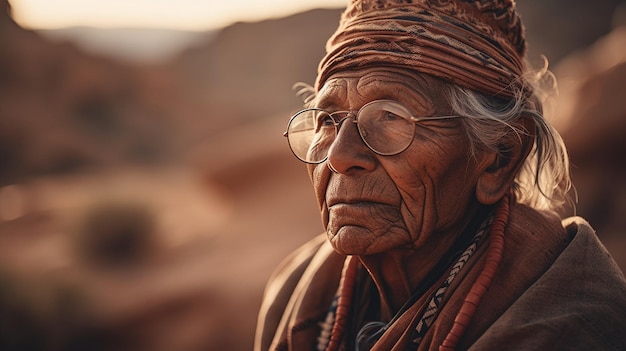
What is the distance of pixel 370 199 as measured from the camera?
2047 mm

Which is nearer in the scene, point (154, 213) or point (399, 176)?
point (399, 176)

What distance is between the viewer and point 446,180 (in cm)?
210

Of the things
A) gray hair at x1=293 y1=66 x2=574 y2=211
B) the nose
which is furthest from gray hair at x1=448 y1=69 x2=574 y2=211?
the nose

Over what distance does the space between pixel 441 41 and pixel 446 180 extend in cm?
53

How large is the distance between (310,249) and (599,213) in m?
5.91

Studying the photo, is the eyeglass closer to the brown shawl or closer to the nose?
the nose

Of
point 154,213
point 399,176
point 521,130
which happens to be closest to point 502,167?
point 521,130

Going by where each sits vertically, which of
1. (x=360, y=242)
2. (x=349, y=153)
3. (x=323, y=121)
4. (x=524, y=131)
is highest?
(x=323, y=121)

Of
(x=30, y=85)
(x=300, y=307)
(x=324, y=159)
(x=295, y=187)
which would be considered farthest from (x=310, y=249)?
(x=30, y=85)

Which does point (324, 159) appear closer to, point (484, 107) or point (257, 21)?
point (484, 107)

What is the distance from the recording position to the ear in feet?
7.09

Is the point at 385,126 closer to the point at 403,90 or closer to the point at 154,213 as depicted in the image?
the point at 403,90

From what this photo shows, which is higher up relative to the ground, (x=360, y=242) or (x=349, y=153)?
(x=349, y=153)

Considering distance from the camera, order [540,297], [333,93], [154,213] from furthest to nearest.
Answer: [154,213]
[333,93]
[540,297]
